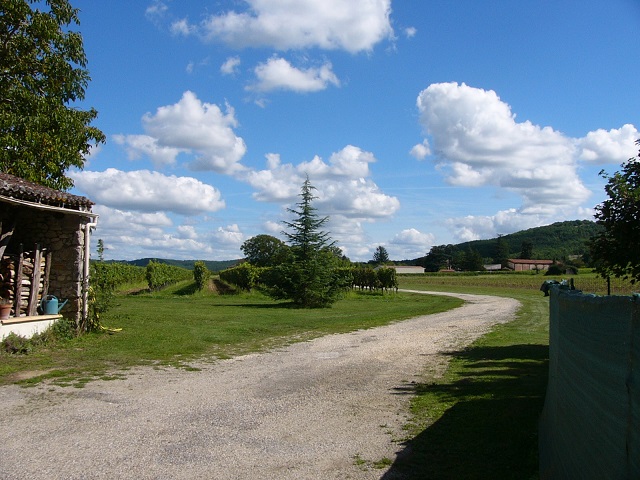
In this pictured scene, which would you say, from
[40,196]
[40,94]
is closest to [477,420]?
[40,196]

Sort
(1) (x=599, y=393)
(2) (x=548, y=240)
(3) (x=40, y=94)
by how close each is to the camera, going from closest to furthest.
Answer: (1) (x=599, y=393) < (3) (x=40, y=94) < (2) (x=548, y=240)

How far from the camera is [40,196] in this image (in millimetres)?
12281

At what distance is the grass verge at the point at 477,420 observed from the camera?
5293 millimetres

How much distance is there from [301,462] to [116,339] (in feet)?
31.0

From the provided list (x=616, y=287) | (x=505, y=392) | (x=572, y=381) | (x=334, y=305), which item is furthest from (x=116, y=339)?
(x=616, y=287)

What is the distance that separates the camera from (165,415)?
22.9 feet

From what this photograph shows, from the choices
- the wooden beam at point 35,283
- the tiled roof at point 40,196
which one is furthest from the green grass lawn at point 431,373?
the tiled roof at point 40,196

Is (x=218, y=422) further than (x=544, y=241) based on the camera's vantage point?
No

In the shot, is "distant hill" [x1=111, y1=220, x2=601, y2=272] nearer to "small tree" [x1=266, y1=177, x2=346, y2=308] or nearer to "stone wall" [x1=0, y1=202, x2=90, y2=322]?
"small tree" [x1=266, y1=177, x2=346, y2=308]

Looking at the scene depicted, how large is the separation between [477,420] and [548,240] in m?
169

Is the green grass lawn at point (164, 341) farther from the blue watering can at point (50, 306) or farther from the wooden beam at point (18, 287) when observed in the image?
the wooden beam at point (18, 287)

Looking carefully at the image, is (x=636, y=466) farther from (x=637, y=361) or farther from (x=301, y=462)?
(x=301, y=462)

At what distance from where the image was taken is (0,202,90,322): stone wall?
13.9 metres

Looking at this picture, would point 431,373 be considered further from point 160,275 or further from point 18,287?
point 160,275
